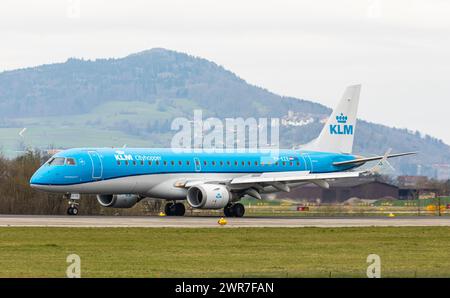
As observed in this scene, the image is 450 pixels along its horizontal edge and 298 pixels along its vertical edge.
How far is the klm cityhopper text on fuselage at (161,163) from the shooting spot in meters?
61.4

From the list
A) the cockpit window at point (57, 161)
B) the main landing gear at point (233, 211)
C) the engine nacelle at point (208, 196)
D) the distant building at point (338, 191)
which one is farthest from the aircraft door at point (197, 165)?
the distant building at point (338, 191)

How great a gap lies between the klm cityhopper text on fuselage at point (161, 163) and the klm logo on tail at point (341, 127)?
1926mm

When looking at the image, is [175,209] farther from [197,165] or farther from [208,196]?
[208,196]

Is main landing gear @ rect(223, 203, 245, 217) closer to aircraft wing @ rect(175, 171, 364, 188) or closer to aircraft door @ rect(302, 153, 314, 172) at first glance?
aircraft wing @ rect(175, 171, 364, 188)

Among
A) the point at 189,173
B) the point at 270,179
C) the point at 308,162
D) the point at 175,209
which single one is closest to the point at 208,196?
the point at 189,173

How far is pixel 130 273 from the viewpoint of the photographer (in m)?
29.3

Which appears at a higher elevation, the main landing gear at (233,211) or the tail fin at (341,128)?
the tail fin at (341,128)

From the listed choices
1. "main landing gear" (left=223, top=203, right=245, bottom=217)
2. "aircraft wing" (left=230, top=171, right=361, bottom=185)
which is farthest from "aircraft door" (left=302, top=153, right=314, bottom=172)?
"main landing gear" (left=223, top=203, right=245, bottom=217)

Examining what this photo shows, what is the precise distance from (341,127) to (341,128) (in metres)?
0.09

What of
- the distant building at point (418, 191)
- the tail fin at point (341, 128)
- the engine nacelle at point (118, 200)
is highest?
the tail fin at point (341, 128)

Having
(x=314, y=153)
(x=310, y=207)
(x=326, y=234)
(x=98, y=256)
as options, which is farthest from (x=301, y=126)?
(x=98, y=256)

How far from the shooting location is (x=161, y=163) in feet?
214

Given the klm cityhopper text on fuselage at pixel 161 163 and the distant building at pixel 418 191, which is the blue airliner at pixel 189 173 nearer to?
the klm cityhopper text on fuselage at pixel 161 163

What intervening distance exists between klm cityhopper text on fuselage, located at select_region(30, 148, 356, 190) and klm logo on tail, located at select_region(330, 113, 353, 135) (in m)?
1.93
